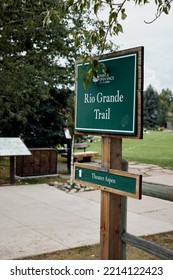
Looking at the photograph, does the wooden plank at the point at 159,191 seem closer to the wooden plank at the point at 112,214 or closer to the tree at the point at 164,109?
the wooden plank at the point at 112,214

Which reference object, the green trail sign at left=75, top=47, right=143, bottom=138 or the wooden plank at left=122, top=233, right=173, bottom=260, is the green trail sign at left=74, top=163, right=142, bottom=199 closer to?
the green trail sign at left=75, top=47, right=143, bottom=138

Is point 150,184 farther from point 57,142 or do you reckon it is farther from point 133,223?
point 57,142

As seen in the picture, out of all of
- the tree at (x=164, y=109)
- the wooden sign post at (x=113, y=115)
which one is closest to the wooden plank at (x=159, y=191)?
the wooden sign post at (x=113, y=115)

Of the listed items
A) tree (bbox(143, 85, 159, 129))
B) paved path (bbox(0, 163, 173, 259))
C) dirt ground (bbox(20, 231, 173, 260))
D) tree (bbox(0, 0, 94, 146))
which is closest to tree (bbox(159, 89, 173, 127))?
tree (bbox(143, 85, 159, 129))

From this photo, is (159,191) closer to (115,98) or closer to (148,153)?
(115,98)

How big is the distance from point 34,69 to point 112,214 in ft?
26.0

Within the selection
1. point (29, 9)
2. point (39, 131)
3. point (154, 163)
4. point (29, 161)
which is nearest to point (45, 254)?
point (29, 161)

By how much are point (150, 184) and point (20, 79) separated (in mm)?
7501

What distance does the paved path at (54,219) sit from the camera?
15.8 feet

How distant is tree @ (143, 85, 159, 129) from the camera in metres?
65.9

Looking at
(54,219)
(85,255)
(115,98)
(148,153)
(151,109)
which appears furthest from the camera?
(151,109)

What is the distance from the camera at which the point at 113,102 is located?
2.72m

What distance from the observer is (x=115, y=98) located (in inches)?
107

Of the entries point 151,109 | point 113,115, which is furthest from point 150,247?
point 151,109
